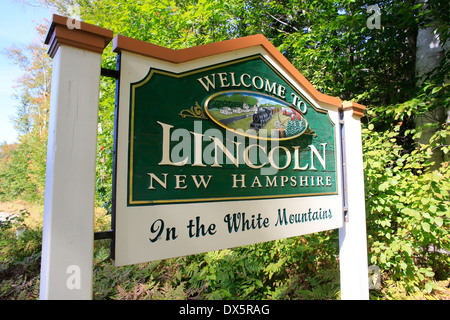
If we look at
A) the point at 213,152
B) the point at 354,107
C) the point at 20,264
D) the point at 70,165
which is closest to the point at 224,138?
the point at 213,152

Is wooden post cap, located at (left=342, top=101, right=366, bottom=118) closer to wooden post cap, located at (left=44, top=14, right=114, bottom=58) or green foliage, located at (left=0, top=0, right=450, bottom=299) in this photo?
green foliage, located at (left=0, top=0, right=450, bottom=299)

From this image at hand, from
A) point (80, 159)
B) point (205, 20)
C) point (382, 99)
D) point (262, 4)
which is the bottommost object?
point (80, 159)

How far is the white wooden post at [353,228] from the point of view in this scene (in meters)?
2.24

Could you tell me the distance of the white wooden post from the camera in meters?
2.24

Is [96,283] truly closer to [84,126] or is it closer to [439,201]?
[84,126]

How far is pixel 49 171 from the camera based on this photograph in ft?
3.67

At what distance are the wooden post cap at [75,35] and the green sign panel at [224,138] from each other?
246mm

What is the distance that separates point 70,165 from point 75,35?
575 millimetres

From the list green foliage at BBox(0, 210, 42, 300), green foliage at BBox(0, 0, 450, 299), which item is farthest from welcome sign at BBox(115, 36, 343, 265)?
green foliage at BBox(0, 210, 42, 300)

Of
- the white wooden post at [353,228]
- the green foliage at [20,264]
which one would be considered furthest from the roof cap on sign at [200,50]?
the green foliage at [20,264]

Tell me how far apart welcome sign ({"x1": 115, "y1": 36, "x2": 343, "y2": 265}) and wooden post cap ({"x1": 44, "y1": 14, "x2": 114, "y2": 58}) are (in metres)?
0.11

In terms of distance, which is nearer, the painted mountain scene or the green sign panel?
the green sign panel
